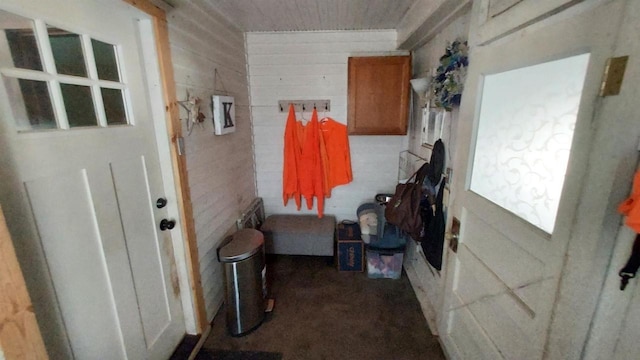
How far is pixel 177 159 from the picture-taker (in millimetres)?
1571

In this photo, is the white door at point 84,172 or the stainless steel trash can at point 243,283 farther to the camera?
the stainless steel trash can at point 243,283

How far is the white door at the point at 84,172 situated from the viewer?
0.88m

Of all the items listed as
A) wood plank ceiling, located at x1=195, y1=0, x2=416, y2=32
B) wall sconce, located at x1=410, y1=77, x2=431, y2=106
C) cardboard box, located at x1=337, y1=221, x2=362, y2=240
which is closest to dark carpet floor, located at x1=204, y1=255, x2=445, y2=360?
cardboard box, located at x1=337, y1=221, x2=362, y2=240

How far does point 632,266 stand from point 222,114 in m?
2.25

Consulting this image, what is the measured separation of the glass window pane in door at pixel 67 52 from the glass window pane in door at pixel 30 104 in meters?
0.12

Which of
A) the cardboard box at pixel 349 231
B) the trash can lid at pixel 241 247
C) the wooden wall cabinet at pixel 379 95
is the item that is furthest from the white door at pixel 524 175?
the trash can lid at pixel 241 247

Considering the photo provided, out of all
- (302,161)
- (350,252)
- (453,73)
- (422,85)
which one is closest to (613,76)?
(453,73)

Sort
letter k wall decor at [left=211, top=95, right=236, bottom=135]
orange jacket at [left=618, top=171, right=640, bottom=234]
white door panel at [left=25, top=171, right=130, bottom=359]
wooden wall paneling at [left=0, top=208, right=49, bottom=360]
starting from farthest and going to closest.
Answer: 1. letter k wall decor at [left=211, top=95, right=236, bottom=135]
2. white door panel at [left=25, top=171, right=130, bottom=359]
3. wooden wall paneling at [left=0, top=208, right=49, bottom=360]
4. orange jacket at [left=618, top=171, right=640, bottom=234]

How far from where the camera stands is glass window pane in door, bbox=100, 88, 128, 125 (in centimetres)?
122

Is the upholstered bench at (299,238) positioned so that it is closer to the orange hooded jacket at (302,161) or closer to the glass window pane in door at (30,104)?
the orange hooded jacket at (302,161)

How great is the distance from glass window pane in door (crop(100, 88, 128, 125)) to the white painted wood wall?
14.3 inches

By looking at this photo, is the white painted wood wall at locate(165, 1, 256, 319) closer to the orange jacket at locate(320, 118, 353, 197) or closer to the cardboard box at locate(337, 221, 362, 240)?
the orange jacket at locate(320, 118, 353, 197)

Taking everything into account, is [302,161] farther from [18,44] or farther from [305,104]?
[18,44]

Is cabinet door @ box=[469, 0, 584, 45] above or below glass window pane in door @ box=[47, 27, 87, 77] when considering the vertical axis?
above
